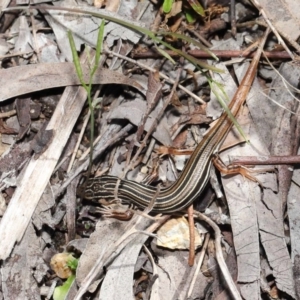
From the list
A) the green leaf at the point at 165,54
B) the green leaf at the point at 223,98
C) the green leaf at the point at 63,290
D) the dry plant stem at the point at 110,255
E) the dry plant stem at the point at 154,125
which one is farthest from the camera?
the dry plant stem at the point at 154,125

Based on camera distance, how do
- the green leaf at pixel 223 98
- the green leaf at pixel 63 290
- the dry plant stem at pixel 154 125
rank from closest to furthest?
the green leaf at pixel 223 98, the green leaf at pixel 63 290, the dry plant stem at pixel 154 125

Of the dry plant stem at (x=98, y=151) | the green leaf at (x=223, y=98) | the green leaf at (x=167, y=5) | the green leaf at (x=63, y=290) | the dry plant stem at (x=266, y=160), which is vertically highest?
the green leaf at (x=167, y=5)

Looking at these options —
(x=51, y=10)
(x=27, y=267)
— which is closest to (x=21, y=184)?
(x=27, y=267)

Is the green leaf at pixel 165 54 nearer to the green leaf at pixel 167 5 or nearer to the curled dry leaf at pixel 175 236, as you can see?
the green leaf at pixel 167 5

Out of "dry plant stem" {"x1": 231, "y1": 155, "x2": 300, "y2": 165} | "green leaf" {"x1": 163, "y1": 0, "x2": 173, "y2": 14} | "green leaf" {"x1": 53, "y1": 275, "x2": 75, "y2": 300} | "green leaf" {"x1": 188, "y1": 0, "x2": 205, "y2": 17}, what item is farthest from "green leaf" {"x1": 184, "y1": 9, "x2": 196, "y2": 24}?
"green leaf" {"x1": 53, "y1": 275, "x2": 75, "y2": 300}

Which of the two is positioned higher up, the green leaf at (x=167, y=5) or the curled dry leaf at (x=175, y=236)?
the green leaf at (x=167, y=5)

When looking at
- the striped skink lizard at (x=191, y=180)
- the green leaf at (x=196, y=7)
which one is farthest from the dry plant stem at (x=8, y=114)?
the green leaf at (x=196, y=7)
